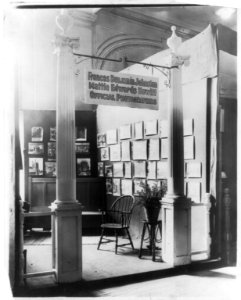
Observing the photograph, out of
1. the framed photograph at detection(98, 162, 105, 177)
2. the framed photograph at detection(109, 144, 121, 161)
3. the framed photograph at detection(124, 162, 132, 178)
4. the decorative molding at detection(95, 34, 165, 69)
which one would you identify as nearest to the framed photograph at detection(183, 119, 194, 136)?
the framed photograph at detection(124, 162, 132, 178)

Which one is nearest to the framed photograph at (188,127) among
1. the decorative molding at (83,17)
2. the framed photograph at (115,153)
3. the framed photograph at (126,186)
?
the framed photograph at (126,186)

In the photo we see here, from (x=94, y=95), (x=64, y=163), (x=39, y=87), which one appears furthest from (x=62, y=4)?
(x=39, y=87)

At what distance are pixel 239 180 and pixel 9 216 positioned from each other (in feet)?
8.73

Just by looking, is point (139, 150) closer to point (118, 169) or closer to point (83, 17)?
point (118, 169)

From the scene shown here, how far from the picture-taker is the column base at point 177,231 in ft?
16.5

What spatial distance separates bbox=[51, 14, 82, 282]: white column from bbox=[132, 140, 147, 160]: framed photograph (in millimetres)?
2441

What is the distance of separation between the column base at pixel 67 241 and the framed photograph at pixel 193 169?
2.04 m

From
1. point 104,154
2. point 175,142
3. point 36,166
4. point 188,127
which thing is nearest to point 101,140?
point 104,154

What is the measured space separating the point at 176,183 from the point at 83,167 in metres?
3.25

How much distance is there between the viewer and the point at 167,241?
5.13 meters

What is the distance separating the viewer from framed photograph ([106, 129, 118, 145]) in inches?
290

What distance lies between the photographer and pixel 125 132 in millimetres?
7105

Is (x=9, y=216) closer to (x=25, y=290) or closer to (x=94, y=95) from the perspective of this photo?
(x=25, y=290)

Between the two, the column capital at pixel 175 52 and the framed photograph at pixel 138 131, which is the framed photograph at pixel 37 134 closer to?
Answer: the framed photograph at pixel 138 131
